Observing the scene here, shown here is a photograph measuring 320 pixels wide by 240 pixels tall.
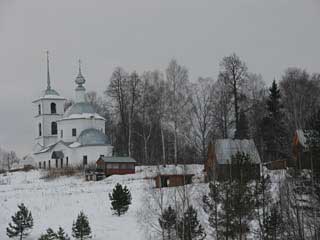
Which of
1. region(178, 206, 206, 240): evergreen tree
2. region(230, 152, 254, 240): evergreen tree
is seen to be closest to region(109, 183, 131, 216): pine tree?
region(178, 206, 206, 240): evergreen tree

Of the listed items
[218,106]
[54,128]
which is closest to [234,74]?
[218,106]

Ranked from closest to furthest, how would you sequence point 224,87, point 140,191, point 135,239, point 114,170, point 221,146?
1. point 135,239
2. point 140,191
3. point 221,146
4. point 114,170
5. point 224,87

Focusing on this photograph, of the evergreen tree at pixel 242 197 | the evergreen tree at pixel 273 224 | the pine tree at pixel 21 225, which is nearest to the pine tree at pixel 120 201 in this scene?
the pine tree at pixel 21 225

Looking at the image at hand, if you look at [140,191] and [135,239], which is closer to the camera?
[135,239]

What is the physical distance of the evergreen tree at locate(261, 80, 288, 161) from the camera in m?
50.3

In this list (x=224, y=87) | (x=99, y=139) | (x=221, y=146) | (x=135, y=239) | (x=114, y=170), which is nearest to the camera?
(x=135, y=239)

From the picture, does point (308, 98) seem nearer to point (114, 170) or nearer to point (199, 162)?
point (199, 162)

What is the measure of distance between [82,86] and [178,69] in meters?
16.9

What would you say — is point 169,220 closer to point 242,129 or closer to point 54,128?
point 242,129

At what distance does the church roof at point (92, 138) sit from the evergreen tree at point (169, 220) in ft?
Answer: 123

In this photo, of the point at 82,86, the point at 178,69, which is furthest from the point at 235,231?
the point at 82,86

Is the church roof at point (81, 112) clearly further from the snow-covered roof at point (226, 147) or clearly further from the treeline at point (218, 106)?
the snow-covered roof at point (226, 147)

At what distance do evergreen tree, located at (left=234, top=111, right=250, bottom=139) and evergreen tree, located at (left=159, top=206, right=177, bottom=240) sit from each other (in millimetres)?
26754

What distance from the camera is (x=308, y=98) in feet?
195
